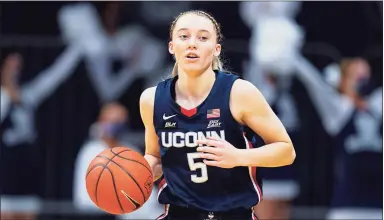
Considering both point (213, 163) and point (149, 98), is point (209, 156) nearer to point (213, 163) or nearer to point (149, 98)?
point (213, 163)

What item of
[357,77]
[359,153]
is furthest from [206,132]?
[357,77]

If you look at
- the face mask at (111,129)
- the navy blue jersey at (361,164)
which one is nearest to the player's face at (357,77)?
the navy blue jersey at (361,164)

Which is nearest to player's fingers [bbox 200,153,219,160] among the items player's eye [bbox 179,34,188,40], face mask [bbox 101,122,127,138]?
player's eye [bbox 179,34,188,40]

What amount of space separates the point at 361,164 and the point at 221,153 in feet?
14.7

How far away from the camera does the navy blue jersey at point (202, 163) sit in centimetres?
567

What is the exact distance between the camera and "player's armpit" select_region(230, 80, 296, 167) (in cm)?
564

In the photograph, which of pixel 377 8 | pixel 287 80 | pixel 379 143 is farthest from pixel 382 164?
pixel 377 8

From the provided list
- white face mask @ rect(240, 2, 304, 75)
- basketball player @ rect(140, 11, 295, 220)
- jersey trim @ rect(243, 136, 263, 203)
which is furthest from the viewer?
white face mask @ rect(240, 2, 304, 75)

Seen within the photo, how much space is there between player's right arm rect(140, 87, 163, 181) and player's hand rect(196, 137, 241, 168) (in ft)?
1.90

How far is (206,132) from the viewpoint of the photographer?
566cm

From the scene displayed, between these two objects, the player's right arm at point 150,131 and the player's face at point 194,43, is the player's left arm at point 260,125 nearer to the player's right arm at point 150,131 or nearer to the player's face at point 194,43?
the player's face at point 194,43

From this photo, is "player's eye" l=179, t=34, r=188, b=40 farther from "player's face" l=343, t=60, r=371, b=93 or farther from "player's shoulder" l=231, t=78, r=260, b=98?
"player's face" l=343, t=60, r=371, b=93

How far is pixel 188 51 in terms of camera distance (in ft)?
18.6

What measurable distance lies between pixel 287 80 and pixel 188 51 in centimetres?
470
